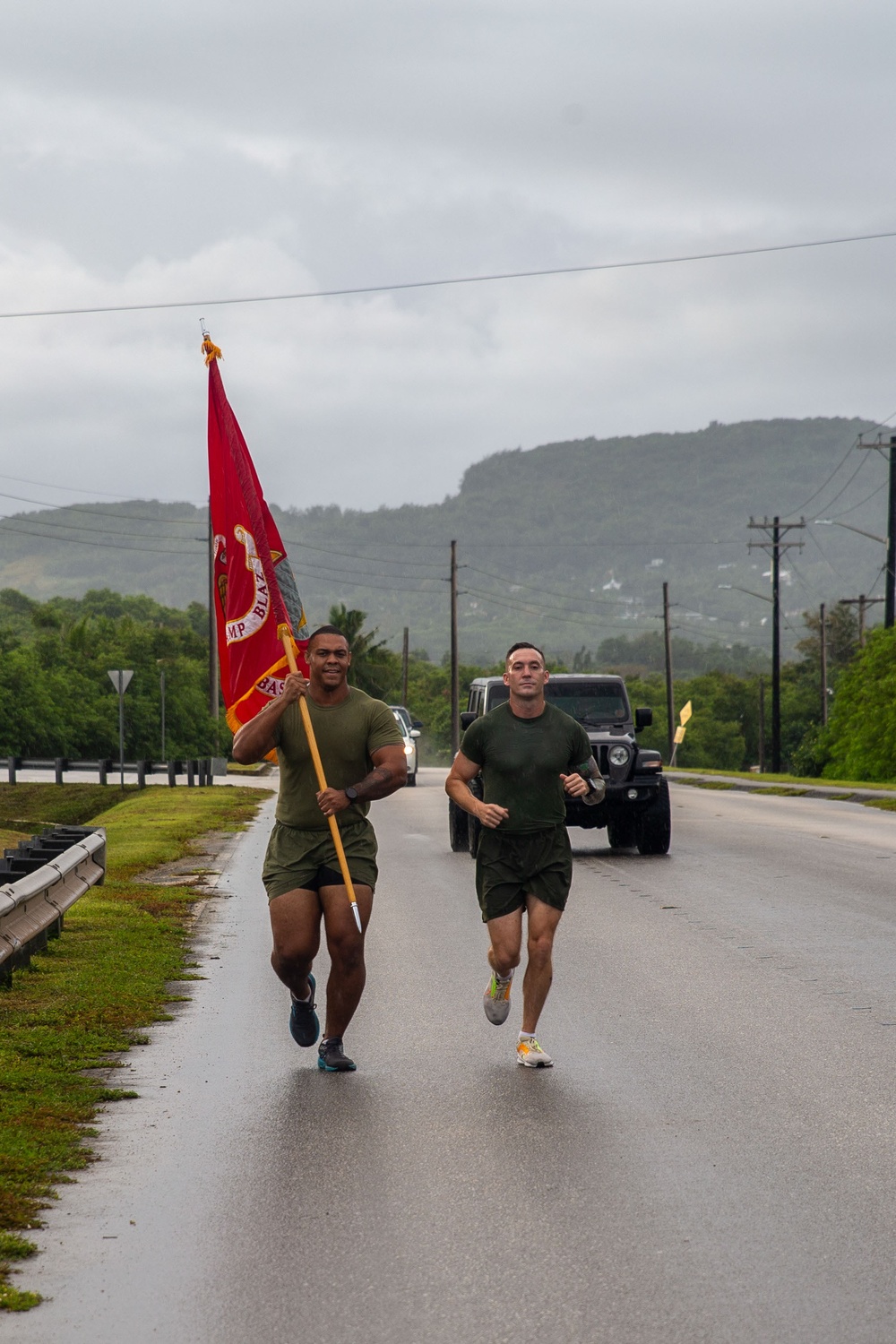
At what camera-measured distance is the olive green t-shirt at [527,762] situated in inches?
320

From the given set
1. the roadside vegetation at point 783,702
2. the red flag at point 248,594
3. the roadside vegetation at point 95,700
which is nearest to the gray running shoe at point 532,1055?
the red flag at point 248,594

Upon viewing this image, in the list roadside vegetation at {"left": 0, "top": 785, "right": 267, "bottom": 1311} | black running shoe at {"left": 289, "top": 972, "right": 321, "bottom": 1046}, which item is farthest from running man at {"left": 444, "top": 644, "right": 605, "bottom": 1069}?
roadside vegetation at {"left": 0, "top": 785, "right": 267, "bottom": 1311}

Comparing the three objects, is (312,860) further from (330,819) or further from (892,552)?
(892,552)

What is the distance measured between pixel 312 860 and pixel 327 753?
0.49 metres

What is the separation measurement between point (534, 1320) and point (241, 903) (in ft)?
37.4

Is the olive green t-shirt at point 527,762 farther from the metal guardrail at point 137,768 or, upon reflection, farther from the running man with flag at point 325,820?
the metal guardrail at point 137,768

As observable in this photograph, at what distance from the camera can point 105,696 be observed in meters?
80.1

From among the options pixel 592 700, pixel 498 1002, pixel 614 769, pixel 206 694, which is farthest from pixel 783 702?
pixel 498 1002

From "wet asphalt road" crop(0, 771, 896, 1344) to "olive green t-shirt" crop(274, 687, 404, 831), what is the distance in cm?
121

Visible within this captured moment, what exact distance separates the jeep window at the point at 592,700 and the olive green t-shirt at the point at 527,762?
13258 mm

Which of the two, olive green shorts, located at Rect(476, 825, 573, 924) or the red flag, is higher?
the red flag

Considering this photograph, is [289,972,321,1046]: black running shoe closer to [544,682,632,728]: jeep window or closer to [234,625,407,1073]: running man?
[234,625,407,1073]: running man

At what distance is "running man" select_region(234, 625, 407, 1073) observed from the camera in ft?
25.3

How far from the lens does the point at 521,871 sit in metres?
8.10
